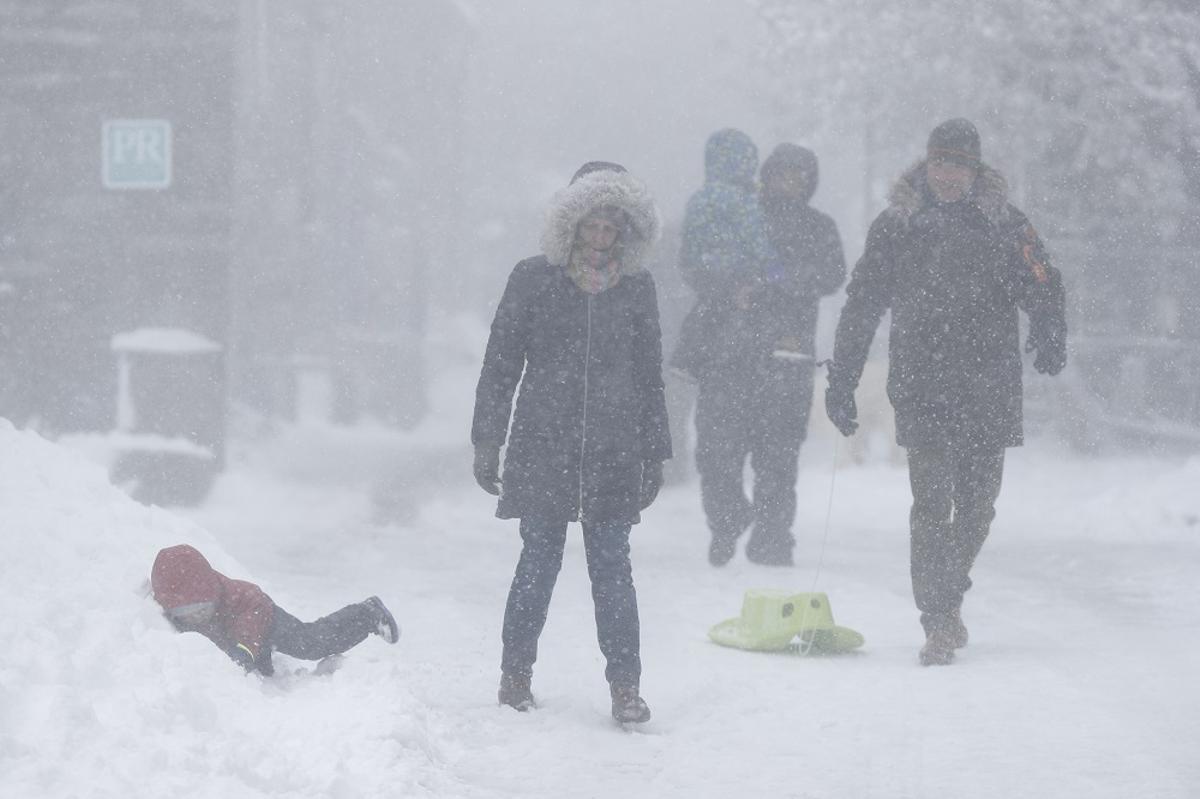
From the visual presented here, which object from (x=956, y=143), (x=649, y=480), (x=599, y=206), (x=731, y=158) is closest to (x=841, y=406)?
(x=956, y=143)

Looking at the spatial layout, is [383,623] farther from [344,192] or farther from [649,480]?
[344,192]

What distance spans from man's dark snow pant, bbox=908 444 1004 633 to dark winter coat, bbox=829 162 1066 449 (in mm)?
81

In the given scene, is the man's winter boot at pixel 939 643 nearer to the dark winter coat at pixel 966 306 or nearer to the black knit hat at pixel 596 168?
the dark winter coat at pixel 966 306

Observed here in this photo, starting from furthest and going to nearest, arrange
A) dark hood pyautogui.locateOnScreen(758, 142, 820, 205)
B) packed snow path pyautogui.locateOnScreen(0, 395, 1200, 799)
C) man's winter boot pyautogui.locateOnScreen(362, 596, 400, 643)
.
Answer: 1. dark hood pyautogui.locateOnScreen(758, 142, 820, 205)
2. man's winter boot pyautogui.locateOnScreen(362, 596, 400, 643)
3. packed snow path pyautogui.locateOnScreen(0, 395, 1200, 799)

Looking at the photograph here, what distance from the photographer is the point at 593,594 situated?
484cm

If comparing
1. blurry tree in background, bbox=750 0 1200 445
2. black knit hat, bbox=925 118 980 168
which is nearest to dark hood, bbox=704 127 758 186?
black knit hat, bbox=925 118 980 168

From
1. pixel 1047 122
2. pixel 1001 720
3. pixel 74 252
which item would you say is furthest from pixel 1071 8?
pixel 1001 720

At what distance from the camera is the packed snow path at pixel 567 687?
145 inches

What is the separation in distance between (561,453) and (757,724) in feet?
3.19

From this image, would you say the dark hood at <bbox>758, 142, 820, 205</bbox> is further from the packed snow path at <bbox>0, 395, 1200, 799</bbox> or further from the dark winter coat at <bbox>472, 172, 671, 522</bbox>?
the dark winter coat at <bbox>472, 172, 671, 522</bbox>

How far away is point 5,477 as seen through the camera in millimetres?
5574

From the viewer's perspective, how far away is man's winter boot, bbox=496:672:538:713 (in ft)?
16.1

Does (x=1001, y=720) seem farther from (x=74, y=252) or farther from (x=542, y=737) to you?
(x=74, y=252)

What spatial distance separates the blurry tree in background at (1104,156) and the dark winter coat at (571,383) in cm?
992
